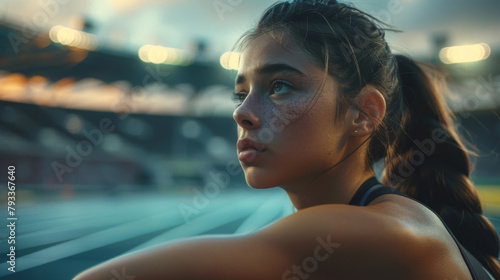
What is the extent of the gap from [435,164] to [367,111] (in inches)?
17.9

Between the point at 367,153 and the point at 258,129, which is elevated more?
the point at 258,129

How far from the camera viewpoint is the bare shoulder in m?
0.66

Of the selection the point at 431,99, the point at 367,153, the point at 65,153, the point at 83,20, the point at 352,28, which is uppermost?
the point at 83,20

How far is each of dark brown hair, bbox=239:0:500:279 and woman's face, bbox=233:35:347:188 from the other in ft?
0.17

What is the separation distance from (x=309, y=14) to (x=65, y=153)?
2783 centimetres

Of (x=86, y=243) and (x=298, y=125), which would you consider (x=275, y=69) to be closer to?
Answer: (x=298, y=125)

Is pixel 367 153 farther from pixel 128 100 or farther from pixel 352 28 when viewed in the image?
pixel 128 100

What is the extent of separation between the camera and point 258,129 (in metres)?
0.98

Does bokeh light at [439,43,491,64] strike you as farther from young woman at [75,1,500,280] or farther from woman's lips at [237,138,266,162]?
woman's lips at [237,138,266,162]

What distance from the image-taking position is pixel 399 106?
1.28m

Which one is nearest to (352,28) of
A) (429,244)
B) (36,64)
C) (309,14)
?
(309,14)

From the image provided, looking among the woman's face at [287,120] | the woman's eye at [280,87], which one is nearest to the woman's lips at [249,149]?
the woman's face at [287,120]

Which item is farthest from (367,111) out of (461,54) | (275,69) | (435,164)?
(461,54)

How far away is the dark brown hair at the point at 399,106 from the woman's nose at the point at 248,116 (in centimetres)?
21
